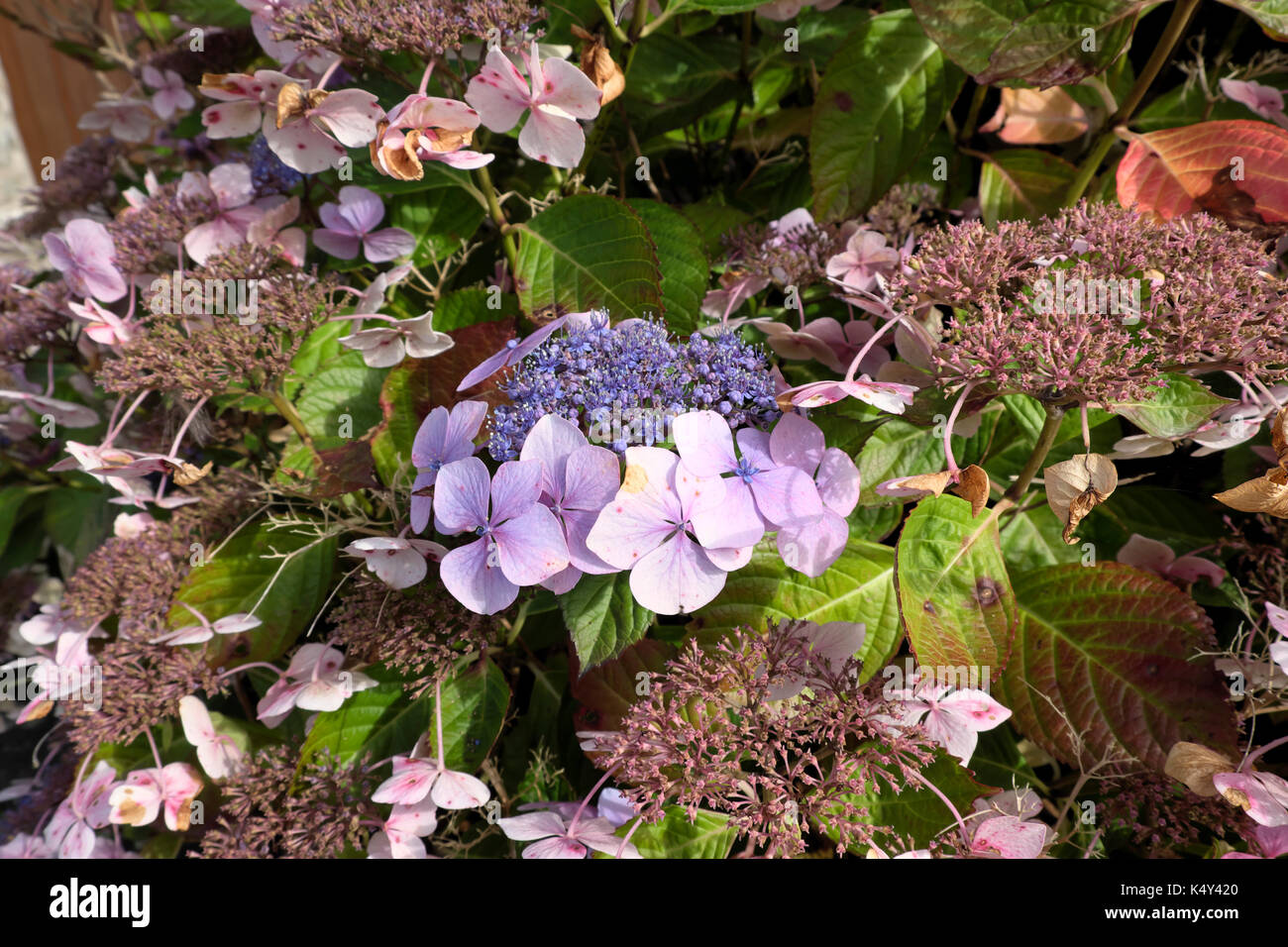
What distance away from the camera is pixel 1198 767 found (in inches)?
24.8

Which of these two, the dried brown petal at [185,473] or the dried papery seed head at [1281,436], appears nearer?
the dried papery seed head at [1281,436]

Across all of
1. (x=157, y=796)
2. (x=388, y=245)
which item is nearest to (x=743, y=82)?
(x=388, y=245)

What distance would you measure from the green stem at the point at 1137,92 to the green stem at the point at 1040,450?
0.31m

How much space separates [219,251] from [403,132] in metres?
0.32

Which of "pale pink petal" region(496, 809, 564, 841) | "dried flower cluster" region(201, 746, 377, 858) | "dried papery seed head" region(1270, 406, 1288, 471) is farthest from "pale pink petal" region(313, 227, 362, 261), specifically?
"dried papery seed head" region(1270, 406, 1288, 471)

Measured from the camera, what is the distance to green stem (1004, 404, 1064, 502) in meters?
0.62

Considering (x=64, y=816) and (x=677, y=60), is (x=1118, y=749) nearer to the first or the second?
(x=677, y=60)

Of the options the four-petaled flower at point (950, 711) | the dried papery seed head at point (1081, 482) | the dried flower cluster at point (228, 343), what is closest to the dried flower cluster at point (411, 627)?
the dried flower cluster at point (228, 343)

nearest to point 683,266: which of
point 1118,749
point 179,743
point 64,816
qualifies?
point 1118,749

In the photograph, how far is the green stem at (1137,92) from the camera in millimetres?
753

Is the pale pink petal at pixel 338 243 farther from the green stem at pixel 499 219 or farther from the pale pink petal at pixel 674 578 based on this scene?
the pale pink petal at pixel 674 578

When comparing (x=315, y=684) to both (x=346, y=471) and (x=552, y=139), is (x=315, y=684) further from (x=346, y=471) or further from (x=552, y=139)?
(x=552, y=139)

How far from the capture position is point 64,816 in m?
0.90

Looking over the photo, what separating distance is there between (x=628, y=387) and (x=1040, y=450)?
321 millimetres
